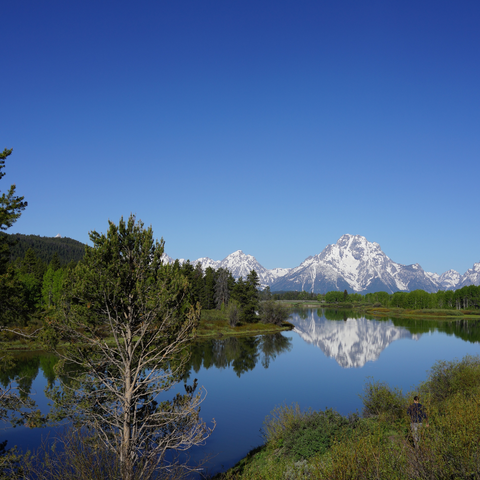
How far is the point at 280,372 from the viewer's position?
157ft

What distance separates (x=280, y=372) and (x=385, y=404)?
79.9 ft

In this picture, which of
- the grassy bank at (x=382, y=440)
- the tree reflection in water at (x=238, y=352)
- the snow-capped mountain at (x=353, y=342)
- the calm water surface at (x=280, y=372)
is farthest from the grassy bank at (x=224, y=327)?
the grassy bank at (x=382, y=440)

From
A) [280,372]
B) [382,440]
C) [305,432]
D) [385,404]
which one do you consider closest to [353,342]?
[280,372]

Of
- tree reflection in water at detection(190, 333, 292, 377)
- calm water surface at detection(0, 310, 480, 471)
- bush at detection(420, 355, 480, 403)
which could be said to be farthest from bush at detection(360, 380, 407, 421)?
tree reflection in water at detection(190, 333, 292, 377)

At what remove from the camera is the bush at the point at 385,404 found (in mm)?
24048

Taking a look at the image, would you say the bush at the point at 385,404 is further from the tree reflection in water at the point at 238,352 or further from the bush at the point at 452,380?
the tree reflection in water at the point at 238,352

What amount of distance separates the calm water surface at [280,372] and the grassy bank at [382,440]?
3.28m

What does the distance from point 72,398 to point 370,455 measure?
13.4m

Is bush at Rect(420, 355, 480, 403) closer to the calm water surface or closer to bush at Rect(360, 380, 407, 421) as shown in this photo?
bush at Rect(360, 380, 407, 421)

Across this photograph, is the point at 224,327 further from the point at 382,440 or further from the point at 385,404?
the point at 382,440

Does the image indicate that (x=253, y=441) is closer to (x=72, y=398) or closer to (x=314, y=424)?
(x=314, y=424)

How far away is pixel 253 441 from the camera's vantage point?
2548cm

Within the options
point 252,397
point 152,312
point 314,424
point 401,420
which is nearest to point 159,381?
point 152,312

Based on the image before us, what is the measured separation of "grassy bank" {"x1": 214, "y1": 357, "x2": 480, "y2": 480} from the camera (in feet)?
31.3
